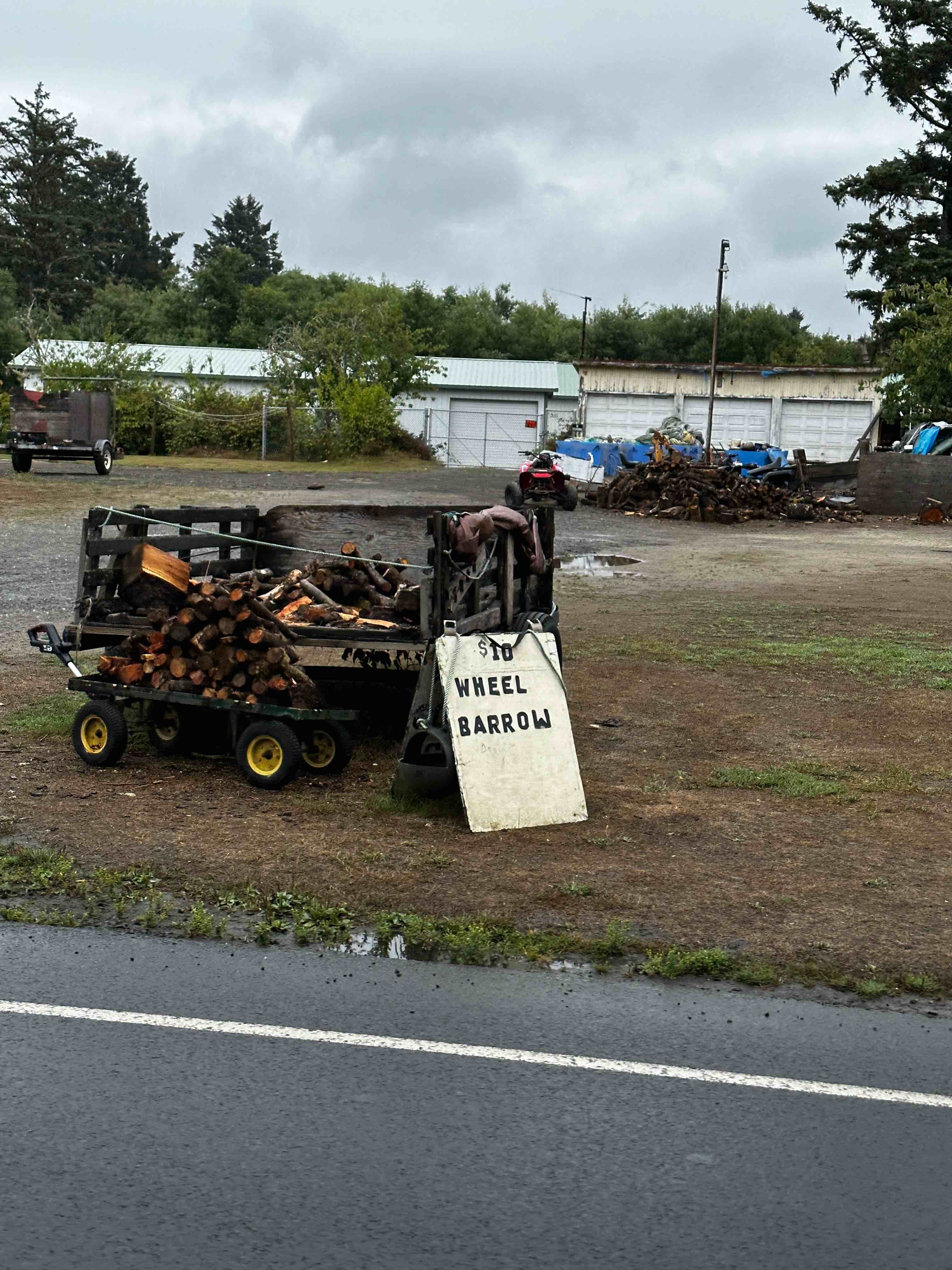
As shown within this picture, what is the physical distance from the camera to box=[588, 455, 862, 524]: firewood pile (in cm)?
3450

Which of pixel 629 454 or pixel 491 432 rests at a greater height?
pixel 491 432

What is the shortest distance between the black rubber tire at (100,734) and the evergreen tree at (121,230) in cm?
9294

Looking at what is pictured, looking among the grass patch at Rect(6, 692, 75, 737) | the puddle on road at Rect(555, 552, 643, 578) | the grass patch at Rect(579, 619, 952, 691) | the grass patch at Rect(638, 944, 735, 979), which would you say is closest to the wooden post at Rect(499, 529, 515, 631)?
the grass patch at Rect(6, 692, 75, 737)

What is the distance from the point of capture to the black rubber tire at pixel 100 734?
29.6 ft

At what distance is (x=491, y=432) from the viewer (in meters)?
64.6

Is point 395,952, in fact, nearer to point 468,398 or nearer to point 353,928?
point 353,928

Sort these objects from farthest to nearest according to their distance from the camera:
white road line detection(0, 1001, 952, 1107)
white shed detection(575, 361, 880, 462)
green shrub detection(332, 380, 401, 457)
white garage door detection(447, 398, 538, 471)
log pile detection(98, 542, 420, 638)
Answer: white garage door detection(447, 398, 538, 471)
white shed detection(575, 361, 880, 462)
green shrub detection(332, 380, 401, 457)
log pile detection(98, 542, 420, 638)
white road line detection(0, 1001, 952, 1107)

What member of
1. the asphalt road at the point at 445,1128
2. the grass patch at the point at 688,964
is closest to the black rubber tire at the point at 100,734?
the asphalt road at the point at 445,1128

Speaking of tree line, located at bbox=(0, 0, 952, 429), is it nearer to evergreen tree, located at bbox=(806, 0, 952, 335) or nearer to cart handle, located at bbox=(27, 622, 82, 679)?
evergreen tree, located at bbox=(806, 0, 952, 335)

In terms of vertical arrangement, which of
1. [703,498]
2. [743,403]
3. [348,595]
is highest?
[743,403]

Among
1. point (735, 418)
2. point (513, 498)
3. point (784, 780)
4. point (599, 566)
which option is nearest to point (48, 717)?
point (513, 498)

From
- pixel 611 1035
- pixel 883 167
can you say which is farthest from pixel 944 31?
pixel 611 1035

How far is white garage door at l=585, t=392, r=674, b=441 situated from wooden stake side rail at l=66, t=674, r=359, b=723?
5111 cm

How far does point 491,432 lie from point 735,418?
11.1m
